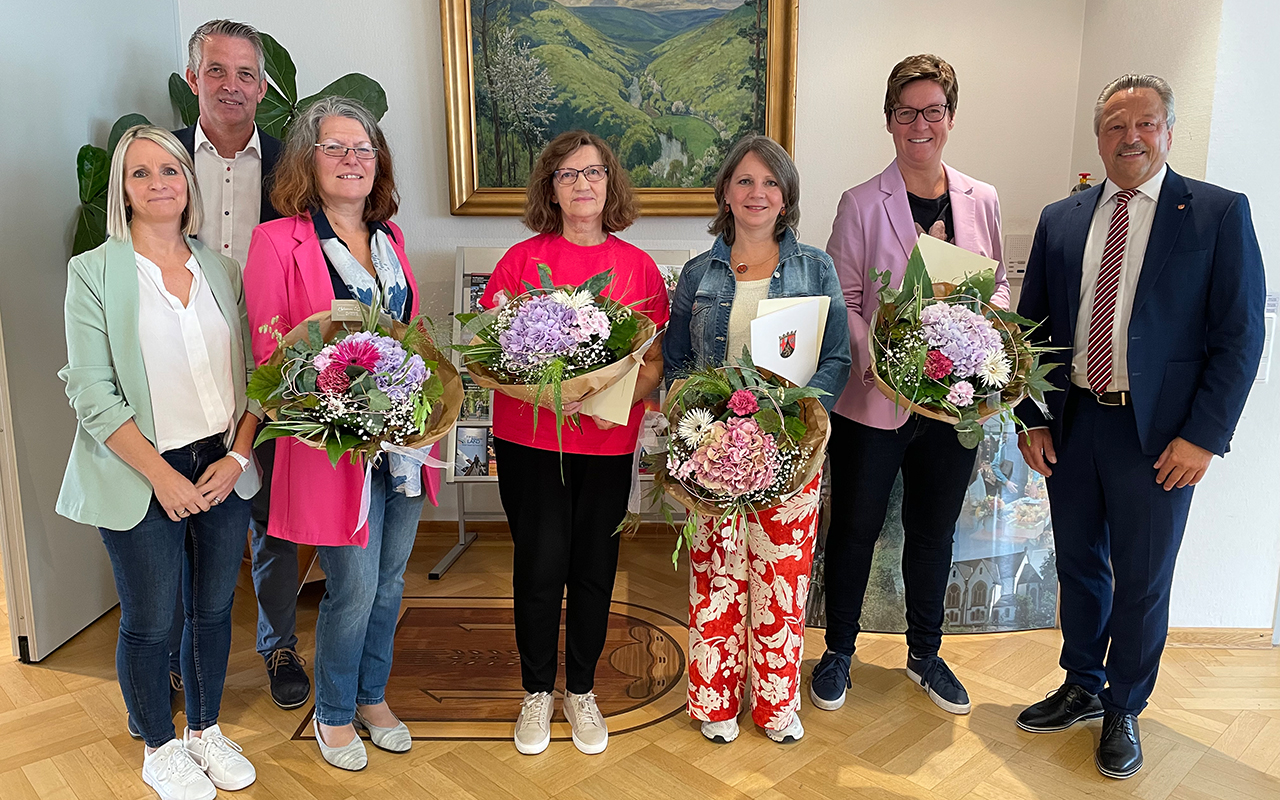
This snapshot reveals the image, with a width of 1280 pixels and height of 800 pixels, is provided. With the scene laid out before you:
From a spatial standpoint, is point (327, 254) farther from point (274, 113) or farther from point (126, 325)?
point (274, 113)

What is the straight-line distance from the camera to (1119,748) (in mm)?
2363

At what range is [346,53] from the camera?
377cm

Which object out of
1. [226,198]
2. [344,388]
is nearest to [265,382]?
[344,388]

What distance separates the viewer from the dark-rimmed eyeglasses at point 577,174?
2.18 m

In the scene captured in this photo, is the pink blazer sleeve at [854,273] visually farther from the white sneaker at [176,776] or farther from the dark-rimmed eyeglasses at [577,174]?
the white sneaker at [176,776]

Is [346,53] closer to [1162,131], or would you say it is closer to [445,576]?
[445,576]

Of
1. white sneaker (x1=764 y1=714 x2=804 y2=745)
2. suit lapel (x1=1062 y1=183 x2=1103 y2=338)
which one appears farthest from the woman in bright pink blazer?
suit lapel (x1=1062 y1=183 x2=1103 y2=338)

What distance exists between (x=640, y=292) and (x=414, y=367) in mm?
638

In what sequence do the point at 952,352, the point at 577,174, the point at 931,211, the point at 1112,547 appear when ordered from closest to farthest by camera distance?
the point at 952,352 → the point at 577,174 → the point at 1112,547 → the point at 931,211

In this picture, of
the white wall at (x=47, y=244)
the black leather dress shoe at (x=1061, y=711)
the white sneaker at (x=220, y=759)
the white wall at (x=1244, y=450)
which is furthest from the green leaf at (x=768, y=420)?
the white wall at (x=47, y=244)

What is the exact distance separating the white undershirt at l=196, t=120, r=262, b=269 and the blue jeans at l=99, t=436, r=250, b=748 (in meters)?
0.80

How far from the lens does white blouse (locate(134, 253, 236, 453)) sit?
6.55ft

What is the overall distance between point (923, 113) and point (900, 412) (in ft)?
2.71

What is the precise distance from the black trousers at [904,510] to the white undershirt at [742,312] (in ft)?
1.67
